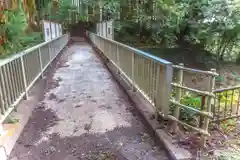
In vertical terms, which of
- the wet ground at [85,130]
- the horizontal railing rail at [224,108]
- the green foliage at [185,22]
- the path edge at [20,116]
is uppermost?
the green foliage at [185,22]

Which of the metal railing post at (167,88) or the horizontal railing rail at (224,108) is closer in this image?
the metal railing post at (167,88)

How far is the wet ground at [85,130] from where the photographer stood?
92.3 inches

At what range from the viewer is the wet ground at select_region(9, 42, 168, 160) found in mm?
2344

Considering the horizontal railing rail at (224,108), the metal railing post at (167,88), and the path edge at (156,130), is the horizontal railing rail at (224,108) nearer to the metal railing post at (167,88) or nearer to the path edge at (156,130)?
the metal railing post at (167,88)

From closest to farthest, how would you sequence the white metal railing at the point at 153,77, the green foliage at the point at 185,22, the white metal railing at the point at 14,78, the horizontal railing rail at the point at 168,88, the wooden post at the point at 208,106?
the wooden post at the point at 208,106
the horizontal railing rail at the point at 168,88
the white metal railing at the point at 153,77
the white metal railing at the point at 14,78
the green foliage at the point at 185,22

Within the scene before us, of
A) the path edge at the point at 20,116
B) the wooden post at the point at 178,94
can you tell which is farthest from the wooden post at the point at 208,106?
the path edge at the point at 20,116

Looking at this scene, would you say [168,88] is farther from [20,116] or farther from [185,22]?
[185,22]

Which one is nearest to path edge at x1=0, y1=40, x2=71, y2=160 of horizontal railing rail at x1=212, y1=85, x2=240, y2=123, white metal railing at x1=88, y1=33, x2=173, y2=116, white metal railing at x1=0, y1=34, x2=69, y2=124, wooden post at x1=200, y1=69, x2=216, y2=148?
white metal railing at x1=0, y1=34, x2=69, y2=124

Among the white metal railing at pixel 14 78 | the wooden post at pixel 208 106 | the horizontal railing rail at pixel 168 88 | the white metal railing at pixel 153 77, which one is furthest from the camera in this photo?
the white metal railing at pixel 14 78

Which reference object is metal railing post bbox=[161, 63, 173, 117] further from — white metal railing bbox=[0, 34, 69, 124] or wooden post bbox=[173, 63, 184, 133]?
white metal railing bbox=[0, 34, 69, 124]

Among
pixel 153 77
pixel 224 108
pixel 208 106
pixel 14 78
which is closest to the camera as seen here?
pixel 208 106

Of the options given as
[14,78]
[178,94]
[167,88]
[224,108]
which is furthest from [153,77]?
[14,78]

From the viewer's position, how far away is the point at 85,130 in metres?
2.86

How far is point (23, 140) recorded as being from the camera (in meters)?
2.63
